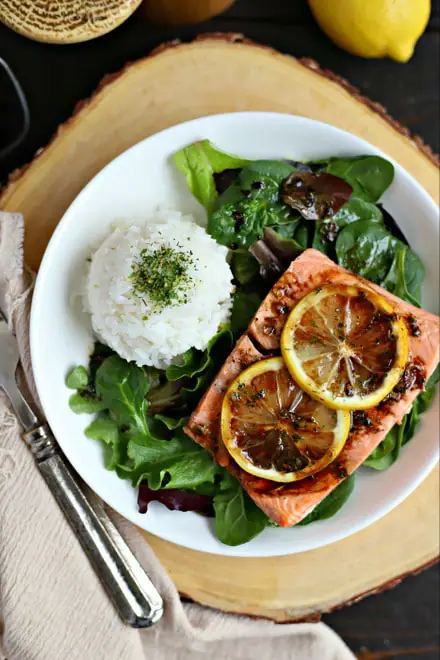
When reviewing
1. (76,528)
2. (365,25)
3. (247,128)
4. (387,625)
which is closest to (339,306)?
(247,128)

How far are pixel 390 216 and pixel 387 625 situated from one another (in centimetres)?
183

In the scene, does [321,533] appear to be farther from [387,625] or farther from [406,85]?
[406,85]

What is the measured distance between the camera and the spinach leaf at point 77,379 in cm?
258

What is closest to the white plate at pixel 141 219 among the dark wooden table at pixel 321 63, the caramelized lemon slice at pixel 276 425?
the caramelized lemon slice at pixel 276 425

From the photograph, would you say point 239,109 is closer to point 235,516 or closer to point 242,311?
point 242,311

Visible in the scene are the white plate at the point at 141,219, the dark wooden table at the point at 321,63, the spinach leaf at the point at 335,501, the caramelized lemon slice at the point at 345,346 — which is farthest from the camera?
the dark wooden table at the point at 321,63

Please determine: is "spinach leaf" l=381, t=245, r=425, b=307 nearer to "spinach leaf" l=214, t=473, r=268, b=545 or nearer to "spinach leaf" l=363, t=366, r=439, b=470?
"spinach leaf" l=363, t=366, r=439, b=470

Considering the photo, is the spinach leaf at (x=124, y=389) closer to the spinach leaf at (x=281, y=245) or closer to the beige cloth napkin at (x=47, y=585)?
the beige cloth napkin at (x=47, y=585)

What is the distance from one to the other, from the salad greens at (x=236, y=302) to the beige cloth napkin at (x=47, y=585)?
281mm

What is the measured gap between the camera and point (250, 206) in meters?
2.60

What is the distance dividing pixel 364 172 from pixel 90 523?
5.60ft

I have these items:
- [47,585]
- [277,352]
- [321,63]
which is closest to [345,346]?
[277,352]

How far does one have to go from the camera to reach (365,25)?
8.64 ft

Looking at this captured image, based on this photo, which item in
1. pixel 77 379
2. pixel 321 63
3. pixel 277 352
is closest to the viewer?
pixel 277 352
